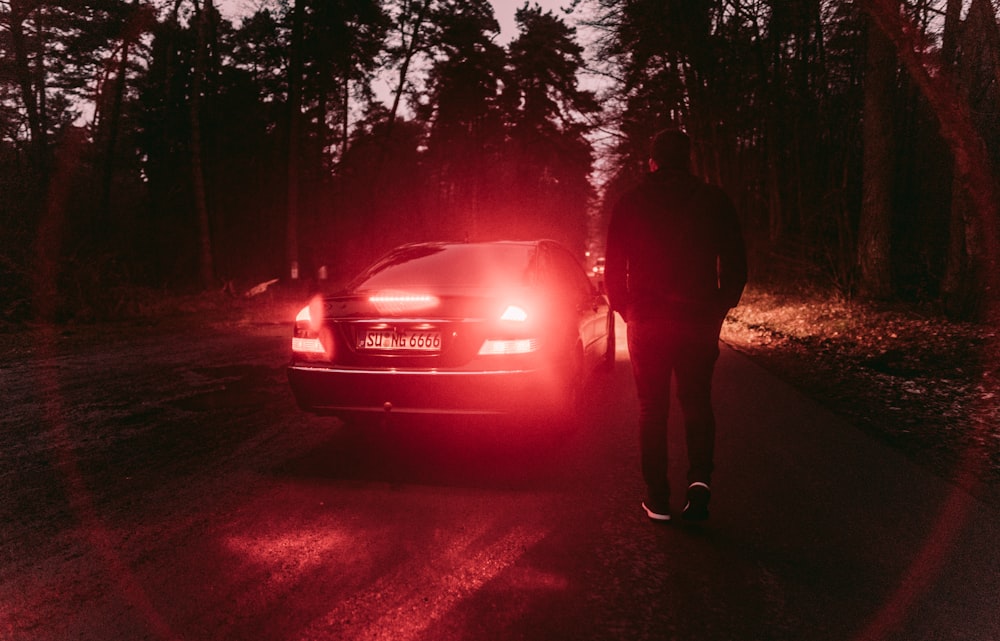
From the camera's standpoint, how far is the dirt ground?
4969mm

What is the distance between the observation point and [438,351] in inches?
164

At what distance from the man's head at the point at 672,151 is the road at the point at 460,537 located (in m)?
1.91

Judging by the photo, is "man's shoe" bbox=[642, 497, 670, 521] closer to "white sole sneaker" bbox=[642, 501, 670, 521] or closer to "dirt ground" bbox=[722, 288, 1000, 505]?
"white sole sneaker" bbox=[642, 501, 670, 521]

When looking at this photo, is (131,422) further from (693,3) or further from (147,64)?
(147,64)

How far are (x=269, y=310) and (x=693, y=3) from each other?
14.0 meters

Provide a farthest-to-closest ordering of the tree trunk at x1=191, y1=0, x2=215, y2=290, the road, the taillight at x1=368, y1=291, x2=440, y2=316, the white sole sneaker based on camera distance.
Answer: the tree trunk at x1=191, y1=0, x2=215, y2=290 < the taillight at x1=368, y1=291, x2=440, y2=316 < the white sole sneaker < the road

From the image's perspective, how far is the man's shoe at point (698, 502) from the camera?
11.1ft

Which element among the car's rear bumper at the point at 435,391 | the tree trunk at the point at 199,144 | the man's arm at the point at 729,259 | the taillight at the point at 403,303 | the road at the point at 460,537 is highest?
the tree trunk at the point at 199,144

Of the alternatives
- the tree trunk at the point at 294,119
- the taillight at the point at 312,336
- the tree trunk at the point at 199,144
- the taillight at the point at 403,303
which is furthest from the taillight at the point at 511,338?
the tree trunk at the point at 199,144

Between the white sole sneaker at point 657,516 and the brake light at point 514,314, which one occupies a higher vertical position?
the brake light at point 514,314

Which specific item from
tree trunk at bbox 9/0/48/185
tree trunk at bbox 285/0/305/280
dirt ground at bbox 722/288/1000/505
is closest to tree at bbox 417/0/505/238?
tree trunk at bbox 285/0/305/280

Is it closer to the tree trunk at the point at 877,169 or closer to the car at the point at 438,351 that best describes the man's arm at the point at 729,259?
the car at the point at 438,351

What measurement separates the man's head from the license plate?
173 cm

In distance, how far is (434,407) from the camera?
13.7 feet
